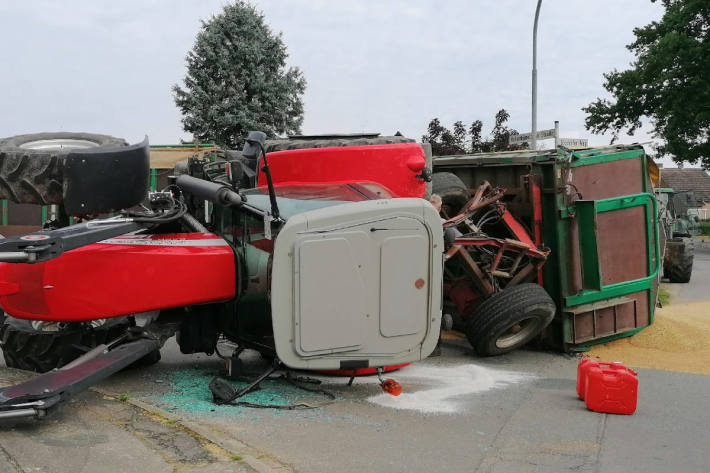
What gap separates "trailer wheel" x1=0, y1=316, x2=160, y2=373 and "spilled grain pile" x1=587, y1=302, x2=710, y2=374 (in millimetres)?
4769

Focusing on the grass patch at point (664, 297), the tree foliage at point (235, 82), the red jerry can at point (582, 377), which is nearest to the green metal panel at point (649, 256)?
the red jerry can at point (582, 377)

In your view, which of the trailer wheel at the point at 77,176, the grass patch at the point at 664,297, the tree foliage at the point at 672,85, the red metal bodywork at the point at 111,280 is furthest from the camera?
the tree foliage at the point at 672,85

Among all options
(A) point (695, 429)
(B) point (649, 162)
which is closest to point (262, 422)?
(A) point (695, 429)

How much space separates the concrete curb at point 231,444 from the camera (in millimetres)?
3828

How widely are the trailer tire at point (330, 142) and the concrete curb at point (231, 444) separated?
2483 mm

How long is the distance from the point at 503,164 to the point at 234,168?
127 inches

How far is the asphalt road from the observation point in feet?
13.1

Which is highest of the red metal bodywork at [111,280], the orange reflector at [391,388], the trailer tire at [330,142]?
the trailer tire at [330,142]

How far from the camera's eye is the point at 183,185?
544cm

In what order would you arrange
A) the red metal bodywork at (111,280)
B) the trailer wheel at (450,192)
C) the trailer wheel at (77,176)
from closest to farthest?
the red metal bodywork at (111,280) → the trailer wheel at (77,176) → the trailer wheel at (450,192)

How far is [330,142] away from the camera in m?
6.08

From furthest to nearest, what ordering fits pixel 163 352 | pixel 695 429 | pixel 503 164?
pixel 503 164
pixel 163 352
pixel 695 429

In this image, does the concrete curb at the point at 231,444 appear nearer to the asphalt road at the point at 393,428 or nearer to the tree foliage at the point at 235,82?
the asphalt road at the point at 393,428

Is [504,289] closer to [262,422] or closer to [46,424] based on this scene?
[262,422]
